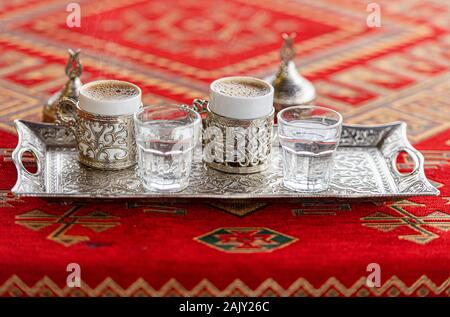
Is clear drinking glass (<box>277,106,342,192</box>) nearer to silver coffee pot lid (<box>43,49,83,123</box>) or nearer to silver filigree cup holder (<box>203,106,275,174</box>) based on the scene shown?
silver filigree cup holder (<box>203,106,275,174</box>)

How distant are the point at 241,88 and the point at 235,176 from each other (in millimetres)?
99

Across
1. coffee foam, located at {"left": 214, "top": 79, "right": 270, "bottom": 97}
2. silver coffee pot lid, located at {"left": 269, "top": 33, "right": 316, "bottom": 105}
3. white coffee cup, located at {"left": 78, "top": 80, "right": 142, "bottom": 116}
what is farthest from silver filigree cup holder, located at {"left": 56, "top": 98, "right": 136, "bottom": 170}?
silver coffee pot lid, located at {"left": 269, "top": 33, "right": 316, "bottom": 105}

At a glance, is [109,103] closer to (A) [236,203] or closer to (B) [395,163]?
(A) [236,203]

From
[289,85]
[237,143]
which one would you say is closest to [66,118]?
[237,143]

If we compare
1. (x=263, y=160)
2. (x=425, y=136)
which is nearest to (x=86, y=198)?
(x=263, y=160)

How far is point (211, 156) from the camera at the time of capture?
3.11ft

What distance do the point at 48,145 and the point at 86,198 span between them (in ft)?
0.55

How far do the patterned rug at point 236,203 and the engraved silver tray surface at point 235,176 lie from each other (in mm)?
19

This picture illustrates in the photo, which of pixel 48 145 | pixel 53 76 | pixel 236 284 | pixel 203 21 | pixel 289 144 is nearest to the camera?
pixel 236 284

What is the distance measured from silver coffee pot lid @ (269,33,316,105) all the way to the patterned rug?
0.27 ft

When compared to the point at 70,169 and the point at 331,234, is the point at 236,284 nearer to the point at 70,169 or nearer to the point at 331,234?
the point at 331,234

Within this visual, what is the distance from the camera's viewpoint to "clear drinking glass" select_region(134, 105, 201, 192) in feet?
2.85

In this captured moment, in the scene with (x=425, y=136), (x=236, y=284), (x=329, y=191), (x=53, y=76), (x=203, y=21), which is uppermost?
(x=203, y=21)

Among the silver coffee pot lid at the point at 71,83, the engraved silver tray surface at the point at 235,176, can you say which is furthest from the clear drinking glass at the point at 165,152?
the silver coffee pot lid at the point at 71,83
